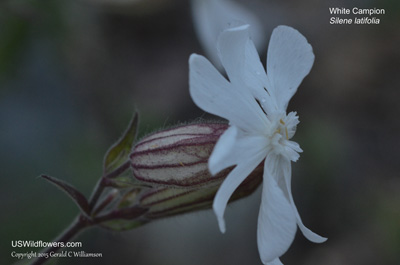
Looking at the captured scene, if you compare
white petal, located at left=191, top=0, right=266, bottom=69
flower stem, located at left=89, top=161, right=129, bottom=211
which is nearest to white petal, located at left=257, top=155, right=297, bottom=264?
flower stem, located at left=89, top=161, right=129, bottom=211

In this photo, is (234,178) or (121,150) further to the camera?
(121,150)

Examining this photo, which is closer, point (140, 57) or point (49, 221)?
point (49, 221)

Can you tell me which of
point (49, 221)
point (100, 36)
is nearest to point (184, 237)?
point (49, 221)

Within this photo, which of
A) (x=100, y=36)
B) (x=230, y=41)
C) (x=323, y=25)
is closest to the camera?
(x=230, y=41)

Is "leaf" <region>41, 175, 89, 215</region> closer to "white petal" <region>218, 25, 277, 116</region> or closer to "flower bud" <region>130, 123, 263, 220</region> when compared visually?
"flower bud" <region>130, 123, 263, 220</region>

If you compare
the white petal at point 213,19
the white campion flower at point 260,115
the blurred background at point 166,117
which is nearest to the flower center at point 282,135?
the white campion flower at point 260,115

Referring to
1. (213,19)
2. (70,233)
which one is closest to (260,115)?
(70,233)

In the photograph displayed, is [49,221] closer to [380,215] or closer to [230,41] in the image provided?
[230,41]

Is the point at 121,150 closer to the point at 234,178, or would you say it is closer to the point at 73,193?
the point at 73,193
